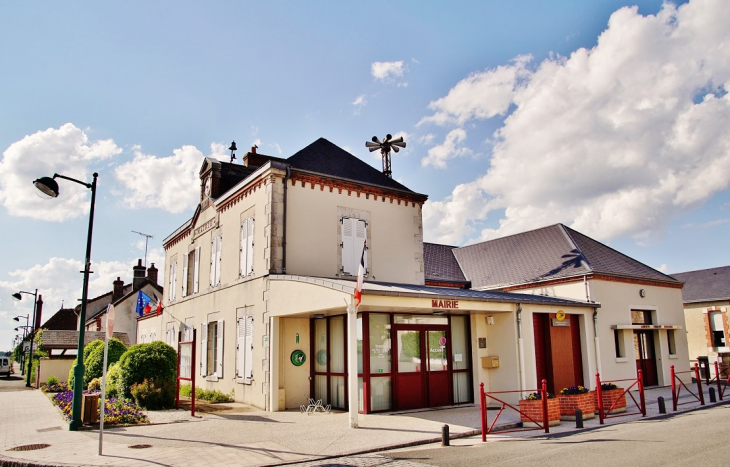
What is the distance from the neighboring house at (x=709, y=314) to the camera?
27875mm

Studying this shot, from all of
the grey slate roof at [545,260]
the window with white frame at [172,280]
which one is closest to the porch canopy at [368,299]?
the grey slate roof at [545,260]

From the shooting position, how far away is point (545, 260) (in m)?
21.1

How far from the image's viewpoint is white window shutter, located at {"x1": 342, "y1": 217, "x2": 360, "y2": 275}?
51.5ft

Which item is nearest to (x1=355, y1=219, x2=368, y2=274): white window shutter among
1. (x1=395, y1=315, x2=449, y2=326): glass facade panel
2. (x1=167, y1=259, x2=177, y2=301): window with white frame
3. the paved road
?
(x1=395, y1=315, x2=449, y2=326): glass facade panel

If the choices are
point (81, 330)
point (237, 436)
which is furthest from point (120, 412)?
point (237, 436)

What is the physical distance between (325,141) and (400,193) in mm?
3417

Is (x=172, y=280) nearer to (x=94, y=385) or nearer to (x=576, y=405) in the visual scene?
(x=94, y=385)

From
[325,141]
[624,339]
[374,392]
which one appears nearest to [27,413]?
[374,392]

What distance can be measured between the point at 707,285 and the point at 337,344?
2550cm

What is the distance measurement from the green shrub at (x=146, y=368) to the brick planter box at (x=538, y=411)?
9.12 m

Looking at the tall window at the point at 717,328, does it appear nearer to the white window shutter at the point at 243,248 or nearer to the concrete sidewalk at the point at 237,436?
the concrete sidewalk at the point at 237,436

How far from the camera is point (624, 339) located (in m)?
18.5

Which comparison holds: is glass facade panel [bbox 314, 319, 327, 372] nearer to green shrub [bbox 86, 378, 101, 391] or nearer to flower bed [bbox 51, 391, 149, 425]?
flower bed [bbox 51, 391, 149, 425]

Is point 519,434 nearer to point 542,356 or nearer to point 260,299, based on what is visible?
point 542,356
